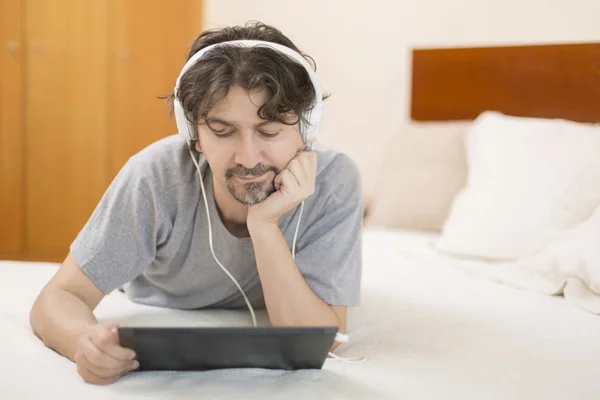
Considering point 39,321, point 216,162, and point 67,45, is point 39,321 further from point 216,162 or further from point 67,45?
point 67,45

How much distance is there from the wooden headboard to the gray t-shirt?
4.84 ft

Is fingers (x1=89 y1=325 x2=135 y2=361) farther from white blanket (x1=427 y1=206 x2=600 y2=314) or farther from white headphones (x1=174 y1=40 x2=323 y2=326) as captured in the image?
white blanket (x1=427 y1=206 x2=600 y2=314)

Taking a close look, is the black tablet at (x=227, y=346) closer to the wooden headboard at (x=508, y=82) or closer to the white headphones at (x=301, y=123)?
the white headphones at (x=301, y=123)

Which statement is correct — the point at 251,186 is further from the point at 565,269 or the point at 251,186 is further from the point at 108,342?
the point at 565,269

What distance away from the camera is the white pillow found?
177 cm

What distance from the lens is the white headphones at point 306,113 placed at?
3.48 feet

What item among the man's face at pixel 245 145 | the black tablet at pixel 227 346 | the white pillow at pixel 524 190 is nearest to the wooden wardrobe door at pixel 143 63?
the white pillow at pixel 524 190

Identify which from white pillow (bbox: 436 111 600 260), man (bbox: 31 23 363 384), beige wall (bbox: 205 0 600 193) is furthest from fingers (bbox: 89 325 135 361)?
beige wall (bbox: 205 0 600 193)

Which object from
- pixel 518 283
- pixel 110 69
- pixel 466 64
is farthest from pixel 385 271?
pixel 110 69

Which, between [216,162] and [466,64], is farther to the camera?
[466,64]

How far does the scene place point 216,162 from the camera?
41.6 inches

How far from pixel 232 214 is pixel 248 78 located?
0.94ft

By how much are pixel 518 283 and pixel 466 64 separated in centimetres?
129

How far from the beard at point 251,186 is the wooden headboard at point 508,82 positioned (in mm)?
1681
